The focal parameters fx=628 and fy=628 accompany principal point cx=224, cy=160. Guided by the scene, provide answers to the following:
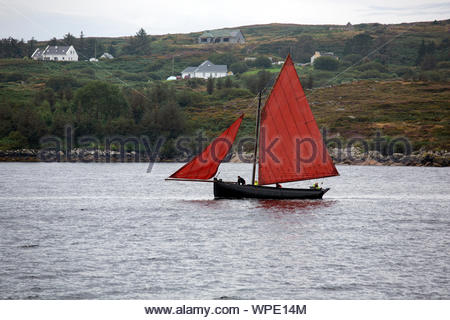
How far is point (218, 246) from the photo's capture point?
38562 millimetres

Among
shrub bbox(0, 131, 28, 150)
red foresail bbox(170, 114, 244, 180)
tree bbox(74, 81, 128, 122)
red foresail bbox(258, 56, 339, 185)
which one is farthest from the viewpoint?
tree bbox(74, 81, 128, 122)

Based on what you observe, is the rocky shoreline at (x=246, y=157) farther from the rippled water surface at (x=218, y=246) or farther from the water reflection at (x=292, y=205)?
the water reflection at (x=292, y=205)

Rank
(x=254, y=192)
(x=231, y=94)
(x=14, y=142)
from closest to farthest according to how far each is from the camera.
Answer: (x=254, y=192) → (x=14, y=142) → (x=231, y=94)

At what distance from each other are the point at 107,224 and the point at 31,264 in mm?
14687

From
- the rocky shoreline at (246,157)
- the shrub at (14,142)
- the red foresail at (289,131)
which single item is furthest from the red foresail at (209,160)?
the shrub at (14,142)

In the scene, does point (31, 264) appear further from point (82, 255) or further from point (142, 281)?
point (142, 281)

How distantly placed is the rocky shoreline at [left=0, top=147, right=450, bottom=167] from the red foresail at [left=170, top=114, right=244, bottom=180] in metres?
78.8

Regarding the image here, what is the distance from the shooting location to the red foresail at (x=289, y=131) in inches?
2199

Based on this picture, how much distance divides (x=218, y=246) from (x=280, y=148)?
777 inches

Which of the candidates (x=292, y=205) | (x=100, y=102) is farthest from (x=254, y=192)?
(x=100, y=102)

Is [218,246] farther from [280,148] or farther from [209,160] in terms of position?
[280,148]

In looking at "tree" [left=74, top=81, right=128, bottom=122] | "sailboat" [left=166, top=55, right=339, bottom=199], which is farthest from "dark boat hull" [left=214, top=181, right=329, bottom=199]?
"tree" [left=74, top=81, right=128, bottom=122]

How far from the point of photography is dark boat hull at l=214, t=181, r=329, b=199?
57406mm

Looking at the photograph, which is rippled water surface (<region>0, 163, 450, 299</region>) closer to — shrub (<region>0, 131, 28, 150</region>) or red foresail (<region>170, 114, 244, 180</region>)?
red foresail (<region>170, 114, 244, 180</region>)
